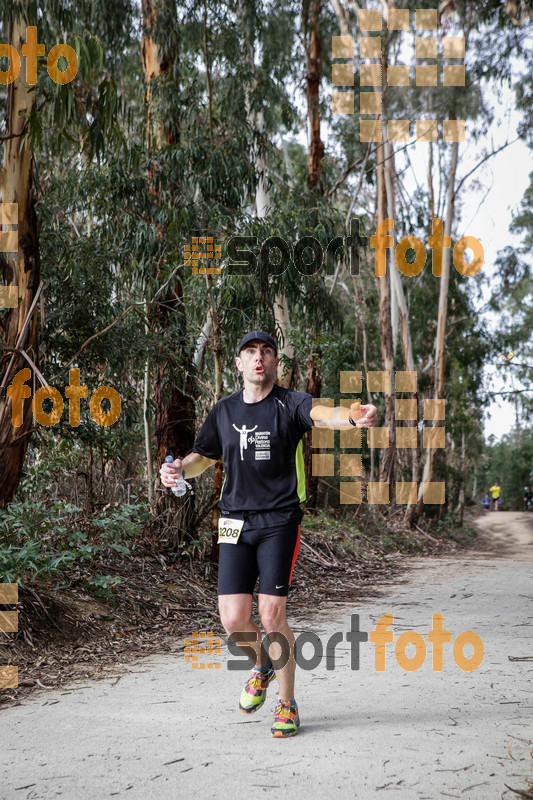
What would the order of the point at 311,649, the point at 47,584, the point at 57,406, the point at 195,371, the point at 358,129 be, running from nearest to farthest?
the point at 311,649, the point at 47,584, the point at 57,406, the point at 195,371, the point at 358,129

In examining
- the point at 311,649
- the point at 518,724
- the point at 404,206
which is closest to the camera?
the point at 518,724

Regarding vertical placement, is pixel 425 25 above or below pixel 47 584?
above

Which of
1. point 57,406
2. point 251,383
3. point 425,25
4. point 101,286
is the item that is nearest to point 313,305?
point 101,286

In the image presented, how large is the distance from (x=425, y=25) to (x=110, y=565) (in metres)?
14.9

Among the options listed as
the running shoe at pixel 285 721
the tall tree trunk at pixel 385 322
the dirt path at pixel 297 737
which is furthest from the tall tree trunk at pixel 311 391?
the running shoe at pixel 285 721

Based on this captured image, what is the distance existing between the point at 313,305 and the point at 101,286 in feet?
11.1

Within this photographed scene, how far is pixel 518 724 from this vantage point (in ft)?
12.7

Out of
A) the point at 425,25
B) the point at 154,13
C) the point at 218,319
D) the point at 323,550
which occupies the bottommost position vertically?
the point at 323,550

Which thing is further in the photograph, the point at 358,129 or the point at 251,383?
the point at 358,129

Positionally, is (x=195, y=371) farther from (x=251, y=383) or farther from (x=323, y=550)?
(x=251, y=383)

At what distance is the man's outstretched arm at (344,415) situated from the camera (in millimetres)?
3631

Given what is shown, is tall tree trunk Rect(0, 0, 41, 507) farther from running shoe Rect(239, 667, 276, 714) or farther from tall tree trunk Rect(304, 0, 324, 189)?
tall tree trunk Rect(304, 0, 324, 189)

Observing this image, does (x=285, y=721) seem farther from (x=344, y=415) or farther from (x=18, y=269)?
(x=18, y=269)

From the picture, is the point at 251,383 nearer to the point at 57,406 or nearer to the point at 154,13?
the point at 57,406
